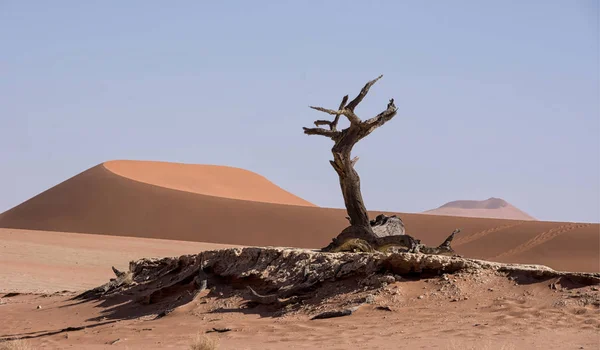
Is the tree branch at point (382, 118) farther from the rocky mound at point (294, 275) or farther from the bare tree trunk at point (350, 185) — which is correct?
the rocky mound at point (294, 275)

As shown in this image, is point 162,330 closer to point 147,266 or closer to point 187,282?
point 187,282

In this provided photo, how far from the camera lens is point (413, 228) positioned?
39.3 m

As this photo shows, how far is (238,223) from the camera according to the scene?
42.5 meters

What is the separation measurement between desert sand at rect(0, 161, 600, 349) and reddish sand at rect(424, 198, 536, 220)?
116156 mm

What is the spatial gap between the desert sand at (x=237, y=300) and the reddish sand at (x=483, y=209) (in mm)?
116156

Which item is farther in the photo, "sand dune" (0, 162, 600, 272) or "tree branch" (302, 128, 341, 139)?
"sand dune" (0, 162, 600, 272)

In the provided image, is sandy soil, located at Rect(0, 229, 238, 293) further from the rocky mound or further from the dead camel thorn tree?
the dead camel thorn tree

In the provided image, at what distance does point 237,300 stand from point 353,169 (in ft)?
9.01

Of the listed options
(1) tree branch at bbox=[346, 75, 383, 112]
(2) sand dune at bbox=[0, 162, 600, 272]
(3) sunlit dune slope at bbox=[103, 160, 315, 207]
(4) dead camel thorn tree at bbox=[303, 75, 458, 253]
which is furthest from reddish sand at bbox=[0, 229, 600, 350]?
(3) sunlit dune slope at bbox=[103, 160, 315, 207]

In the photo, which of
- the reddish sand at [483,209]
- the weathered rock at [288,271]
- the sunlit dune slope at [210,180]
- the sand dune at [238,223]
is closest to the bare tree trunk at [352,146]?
the weathered rock at [288,271]

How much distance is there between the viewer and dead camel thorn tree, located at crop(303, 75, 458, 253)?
12539 millimetres

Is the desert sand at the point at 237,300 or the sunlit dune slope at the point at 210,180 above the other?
the sunlit dune slope at the point at 210,180

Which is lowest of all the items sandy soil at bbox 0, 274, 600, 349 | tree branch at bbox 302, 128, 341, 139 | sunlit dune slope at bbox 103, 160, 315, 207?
sandy soil at bbox 0, 274, 600, 349

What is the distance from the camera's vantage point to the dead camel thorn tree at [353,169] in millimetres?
12539
